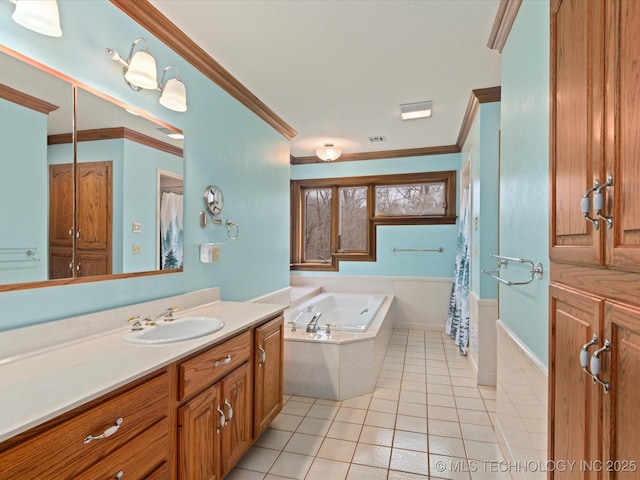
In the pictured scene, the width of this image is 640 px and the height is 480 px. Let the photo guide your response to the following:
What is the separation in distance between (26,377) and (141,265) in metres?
0.80

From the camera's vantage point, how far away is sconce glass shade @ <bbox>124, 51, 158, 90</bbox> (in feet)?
5.27

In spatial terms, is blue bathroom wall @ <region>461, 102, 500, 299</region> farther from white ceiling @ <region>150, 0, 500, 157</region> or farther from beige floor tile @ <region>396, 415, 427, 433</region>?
beige floor tile @ <region>396, 415, 427, 433</region>

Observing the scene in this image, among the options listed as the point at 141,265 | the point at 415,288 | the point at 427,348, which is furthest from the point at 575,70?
the point at 415,288

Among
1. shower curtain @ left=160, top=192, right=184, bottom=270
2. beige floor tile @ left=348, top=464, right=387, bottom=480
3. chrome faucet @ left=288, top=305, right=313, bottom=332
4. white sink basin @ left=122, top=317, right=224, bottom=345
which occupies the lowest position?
beige floor tile @ left=348, top=464, right=387, bottom=480

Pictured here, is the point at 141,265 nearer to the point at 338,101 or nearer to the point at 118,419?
the point at 118,419

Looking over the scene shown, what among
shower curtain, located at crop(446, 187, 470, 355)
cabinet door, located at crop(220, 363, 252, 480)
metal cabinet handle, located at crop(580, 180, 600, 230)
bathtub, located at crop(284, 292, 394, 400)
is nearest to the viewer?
metal cabinet handle, located at crop(580, 180, 600, 230)

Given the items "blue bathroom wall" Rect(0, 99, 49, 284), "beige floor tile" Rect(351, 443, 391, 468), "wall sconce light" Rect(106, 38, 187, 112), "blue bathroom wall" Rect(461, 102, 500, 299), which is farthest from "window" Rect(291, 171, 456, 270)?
"blue bathroom wall" Rect(0, 99, 49, 284)

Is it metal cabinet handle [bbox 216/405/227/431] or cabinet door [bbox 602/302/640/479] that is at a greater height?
cabinet door [bbox 602/302/640/479]

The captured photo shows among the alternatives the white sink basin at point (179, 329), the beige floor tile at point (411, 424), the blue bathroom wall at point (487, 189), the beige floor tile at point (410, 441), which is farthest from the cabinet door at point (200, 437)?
the blue bathroom wall at point (487, 189)

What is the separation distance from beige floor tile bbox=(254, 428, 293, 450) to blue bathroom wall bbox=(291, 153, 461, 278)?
9.57 feet

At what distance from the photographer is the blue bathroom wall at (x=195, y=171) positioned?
4.40 feet

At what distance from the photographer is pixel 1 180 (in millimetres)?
1169

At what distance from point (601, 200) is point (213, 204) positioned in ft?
7.00

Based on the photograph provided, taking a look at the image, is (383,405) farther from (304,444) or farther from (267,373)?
(267,373)
